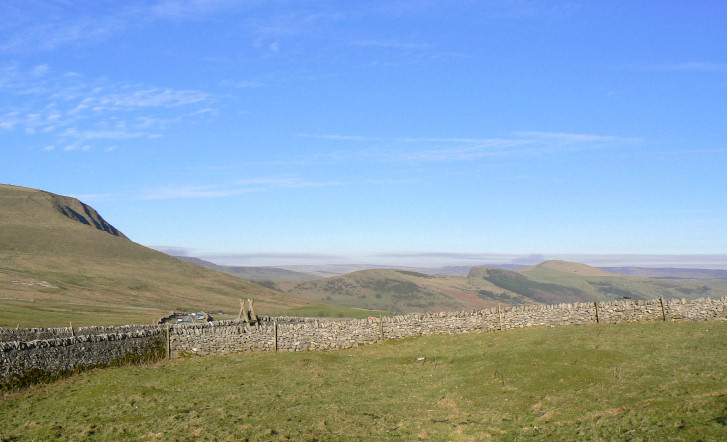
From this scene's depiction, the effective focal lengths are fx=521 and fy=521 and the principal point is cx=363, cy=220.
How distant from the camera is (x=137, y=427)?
16328mm

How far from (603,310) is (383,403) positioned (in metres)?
20.2

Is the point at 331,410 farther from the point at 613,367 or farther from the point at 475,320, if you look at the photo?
the point at 475,320

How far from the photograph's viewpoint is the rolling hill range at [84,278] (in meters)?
72.9

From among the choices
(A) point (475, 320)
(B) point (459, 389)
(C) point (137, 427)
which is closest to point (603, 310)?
(A) point (475, 320)

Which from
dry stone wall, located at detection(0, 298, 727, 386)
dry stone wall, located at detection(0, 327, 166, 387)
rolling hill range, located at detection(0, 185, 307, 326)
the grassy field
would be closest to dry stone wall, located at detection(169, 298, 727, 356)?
dry stone wall, located at detection(0, 298, 727, 386)

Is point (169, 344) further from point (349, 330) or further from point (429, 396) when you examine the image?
point (429, 396)

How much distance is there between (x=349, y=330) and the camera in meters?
34.6

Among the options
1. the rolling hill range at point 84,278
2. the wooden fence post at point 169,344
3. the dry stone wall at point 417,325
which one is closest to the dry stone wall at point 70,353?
the wooden fence post at point 169,344

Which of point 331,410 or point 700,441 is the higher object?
point 700,441

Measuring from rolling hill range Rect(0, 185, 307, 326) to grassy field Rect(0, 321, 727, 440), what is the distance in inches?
1479

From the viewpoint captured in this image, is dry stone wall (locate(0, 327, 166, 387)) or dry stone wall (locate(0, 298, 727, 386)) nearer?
dry stone wall (locate(0, 327, 166, 387))

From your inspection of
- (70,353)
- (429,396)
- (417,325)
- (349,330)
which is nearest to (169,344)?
(70,353)

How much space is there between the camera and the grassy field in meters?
13.8

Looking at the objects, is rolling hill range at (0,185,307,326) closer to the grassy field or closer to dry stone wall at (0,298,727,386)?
dry stone wall at (0,298,727,386)
